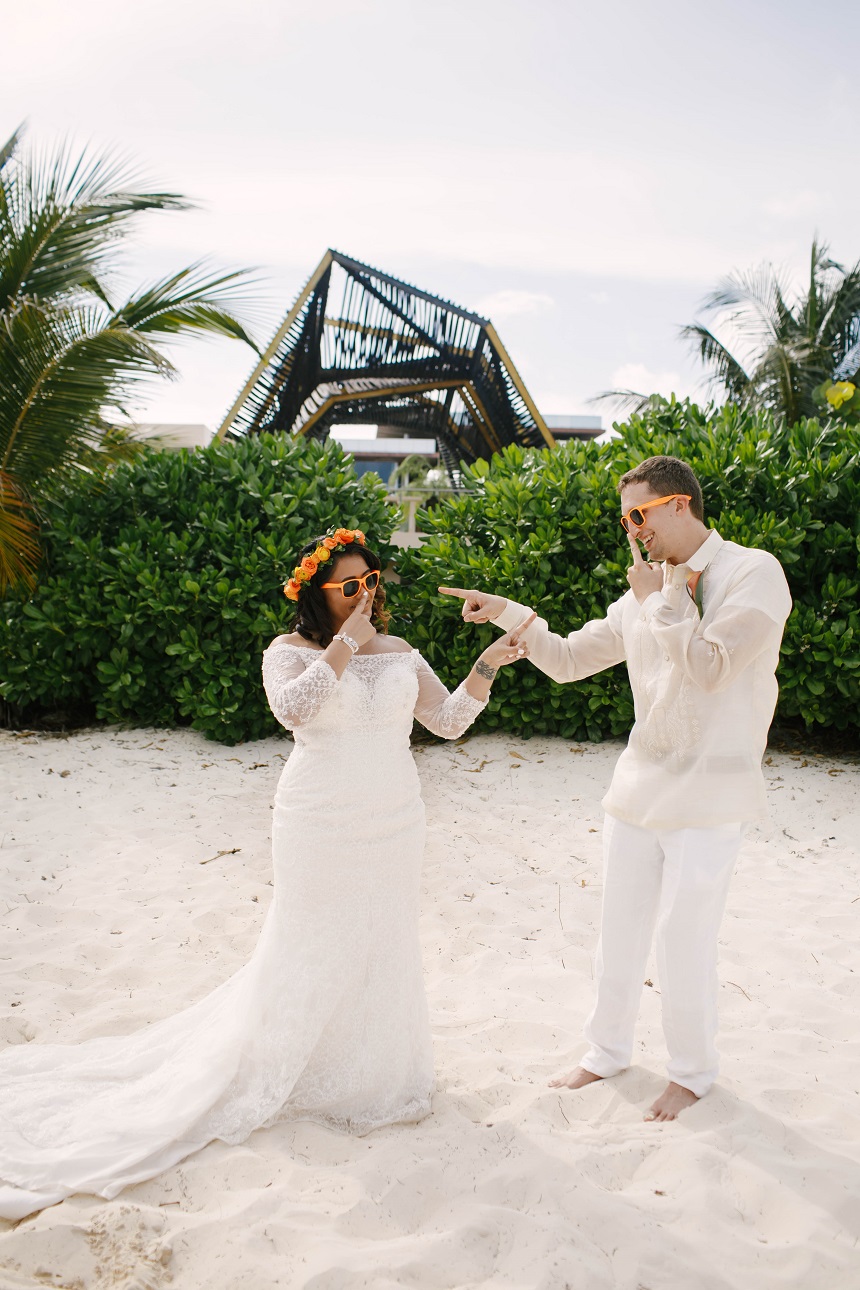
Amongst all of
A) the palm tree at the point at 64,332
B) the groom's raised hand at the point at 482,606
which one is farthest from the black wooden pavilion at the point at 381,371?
the groom's raised hand at the point at 482,606

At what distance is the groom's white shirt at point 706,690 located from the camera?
8.84ft

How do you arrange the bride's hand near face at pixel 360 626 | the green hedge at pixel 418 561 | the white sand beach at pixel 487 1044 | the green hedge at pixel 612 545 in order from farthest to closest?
the green hedge at pixel 418 561 < the green hedge at pixel 612 545 < the bride's hand near face at pixel 360 626 < the white sand beach at pixel 487 1044

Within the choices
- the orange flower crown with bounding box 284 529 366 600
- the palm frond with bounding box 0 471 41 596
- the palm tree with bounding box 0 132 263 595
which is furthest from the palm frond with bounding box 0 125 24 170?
the orange flower crown with bounding box 284 529 366 600

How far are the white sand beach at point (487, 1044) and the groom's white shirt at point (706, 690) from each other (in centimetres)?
100

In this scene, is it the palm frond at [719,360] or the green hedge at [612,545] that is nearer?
the green hedge at [612,545]

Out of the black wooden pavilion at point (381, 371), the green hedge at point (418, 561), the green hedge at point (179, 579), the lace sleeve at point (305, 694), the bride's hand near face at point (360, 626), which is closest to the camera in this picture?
the lace sleeve at point (305, 694)

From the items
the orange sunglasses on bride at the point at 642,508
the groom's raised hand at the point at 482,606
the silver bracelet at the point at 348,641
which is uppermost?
the orange sunglasses on bride at the point at 642,508

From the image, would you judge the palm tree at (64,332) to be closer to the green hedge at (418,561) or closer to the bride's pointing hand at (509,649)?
the green hedge at (418,561)

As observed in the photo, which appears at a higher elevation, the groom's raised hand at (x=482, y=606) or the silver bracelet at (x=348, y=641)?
the groom's raised hand at (x=482, y=606)

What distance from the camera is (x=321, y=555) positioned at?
10.2 feet

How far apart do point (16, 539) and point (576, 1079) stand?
20.0 ft

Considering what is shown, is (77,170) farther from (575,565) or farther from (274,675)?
(274,675)

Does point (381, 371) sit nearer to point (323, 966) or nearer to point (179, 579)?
point (179, 579)

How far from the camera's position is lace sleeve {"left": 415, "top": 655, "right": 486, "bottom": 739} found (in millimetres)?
3168
